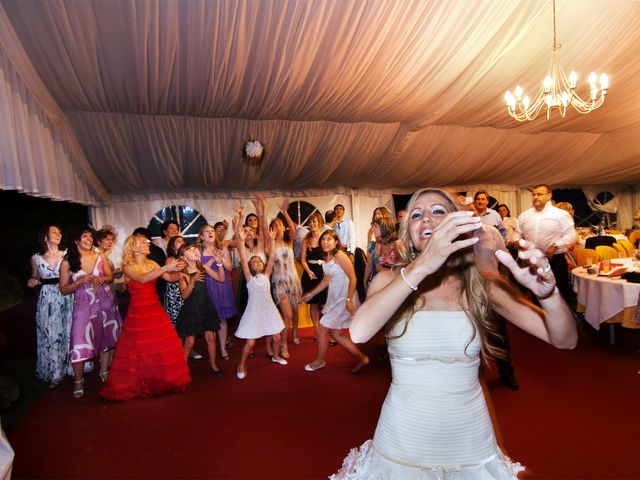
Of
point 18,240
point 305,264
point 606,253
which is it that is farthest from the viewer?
point 18,240

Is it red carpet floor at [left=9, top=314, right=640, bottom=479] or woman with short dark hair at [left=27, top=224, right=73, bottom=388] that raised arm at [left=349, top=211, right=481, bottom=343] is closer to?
red carpet floor at [left=9, top=314, right=640, bottom=479]

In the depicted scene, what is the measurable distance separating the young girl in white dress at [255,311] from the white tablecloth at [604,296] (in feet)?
10.4

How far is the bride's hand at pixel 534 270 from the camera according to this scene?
1031 millimetres

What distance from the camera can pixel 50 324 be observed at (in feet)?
13.9

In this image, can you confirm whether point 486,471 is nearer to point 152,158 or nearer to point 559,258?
point 559,258

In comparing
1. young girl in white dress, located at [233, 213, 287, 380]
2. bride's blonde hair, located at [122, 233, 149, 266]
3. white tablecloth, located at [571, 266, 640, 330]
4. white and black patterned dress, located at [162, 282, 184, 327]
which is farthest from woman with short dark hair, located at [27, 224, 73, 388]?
white tablecloth, located at [571, 266, 640, 330]

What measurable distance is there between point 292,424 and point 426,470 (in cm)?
215

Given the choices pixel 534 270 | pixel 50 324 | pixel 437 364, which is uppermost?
pixel 534 270

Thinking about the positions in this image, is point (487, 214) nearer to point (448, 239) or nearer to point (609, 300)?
point (609, 300)

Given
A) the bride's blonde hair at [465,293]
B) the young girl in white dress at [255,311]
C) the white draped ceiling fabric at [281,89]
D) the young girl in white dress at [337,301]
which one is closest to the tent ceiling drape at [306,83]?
the white draped ceiling fabric at [281,89]

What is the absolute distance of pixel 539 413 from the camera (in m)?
3.12

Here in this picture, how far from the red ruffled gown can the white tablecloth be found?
159 inches

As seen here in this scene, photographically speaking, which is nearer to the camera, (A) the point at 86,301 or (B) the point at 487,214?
(A) the point at 86,301

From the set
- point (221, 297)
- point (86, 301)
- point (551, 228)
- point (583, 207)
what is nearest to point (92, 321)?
point (86, 301)
